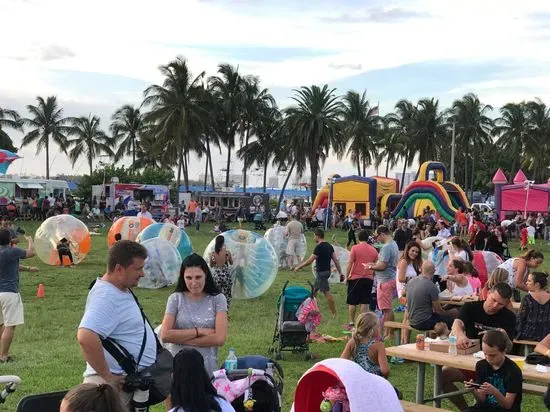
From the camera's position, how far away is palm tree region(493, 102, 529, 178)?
69.2m

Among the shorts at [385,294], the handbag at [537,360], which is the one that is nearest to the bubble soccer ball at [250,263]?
the shorts at [385,294]

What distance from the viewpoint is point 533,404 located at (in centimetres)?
754

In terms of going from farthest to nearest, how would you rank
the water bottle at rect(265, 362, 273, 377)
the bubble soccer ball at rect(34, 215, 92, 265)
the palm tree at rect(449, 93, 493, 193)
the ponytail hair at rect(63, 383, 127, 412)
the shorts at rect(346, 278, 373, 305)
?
the palm tree at rect(449, 93, 493, 193)
the bubble soccer ball at rect(34, 215, 92, 265)
the shorts at rect(346, 278, 373, 305)
the water bottle at rect(265, 362, 273, 377)
the ponytail hair at rect(63, 383, 127, 412)

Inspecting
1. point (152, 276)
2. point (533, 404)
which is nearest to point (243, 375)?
point (533, 404)

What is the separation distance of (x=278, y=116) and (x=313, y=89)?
630cm

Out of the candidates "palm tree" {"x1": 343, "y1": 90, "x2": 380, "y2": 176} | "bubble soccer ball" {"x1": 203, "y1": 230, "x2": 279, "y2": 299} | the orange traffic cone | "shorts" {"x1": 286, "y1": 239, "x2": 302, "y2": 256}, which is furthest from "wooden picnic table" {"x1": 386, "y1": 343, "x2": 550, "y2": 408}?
"palm tree" {"x1": 343, "y1": 90, "x2": 380, "y2": 176}

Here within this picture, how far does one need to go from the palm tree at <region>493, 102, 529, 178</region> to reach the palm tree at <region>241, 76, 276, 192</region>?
23.7m

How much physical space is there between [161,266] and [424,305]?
26.2 feet

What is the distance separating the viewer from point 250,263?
14.3 meters

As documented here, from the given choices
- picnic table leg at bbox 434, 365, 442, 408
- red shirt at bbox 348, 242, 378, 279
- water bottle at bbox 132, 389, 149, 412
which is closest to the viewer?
water bottle at bbox 132, 389, 149, 412

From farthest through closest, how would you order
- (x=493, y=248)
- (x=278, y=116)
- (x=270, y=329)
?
1. (x=278, y=116)
2. (x=493, y=248)
3. (x=270, y=329)

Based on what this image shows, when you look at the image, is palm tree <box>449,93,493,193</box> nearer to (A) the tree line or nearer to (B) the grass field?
(A) the tree line

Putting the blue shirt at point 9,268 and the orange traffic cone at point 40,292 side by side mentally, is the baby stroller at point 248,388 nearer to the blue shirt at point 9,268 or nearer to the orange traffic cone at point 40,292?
the blue shirt at point 9,268

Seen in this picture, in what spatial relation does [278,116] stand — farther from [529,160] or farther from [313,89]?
[529,160]
